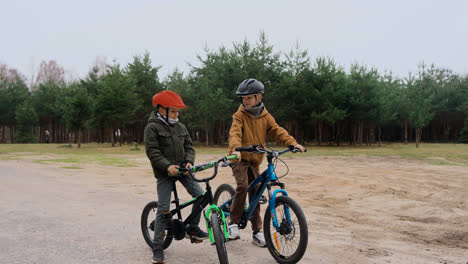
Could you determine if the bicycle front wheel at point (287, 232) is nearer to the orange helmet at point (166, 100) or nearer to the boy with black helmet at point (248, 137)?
the boy with black helmet at point (248, 137)

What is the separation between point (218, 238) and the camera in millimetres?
3453

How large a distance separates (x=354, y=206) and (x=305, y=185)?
2611 mm

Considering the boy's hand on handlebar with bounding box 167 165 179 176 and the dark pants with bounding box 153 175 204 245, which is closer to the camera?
the boy's hand on handlebar with bounding box 167 165 179 176

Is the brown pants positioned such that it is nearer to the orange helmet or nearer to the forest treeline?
the orange helmet

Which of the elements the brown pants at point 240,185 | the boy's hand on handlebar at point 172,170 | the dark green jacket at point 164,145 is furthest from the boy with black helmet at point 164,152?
the brown pants at point 240,185

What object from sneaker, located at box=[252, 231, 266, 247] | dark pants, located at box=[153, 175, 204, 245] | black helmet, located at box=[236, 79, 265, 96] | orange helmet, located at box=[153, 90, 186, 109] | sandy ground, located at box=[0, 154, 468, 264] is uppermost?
black helmet, located at box=[236, 79, 265, 96]

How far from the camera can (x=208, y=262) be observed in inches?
153

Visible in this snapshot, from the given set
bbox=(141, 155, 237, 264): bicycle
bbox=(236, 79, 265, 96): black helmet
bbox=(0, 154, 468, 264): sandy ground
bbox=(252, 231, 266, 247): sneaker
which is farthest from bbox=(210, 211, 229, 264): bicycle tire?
bbox=(236, 79, 265, 96): black helmet

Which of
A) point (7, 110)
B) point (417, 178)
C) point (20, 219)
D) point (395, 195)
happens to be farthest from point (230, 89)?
point (7, 110)

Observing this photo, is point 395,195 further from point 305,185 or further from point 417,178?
point 417,178

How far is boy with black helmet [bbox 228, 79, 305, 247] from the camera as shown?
4133 mm

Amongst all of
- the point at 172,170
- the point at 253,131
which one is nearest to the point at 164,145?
the point at 172,170

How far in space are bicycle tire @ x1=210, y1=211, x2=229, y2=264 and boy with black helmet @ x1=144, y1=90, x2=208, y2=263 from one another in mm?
469

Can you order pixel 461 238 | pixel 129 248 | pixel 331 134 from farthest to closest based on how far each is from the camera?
1. pixel 331 134
2. pixel 461 238
3. pixel 129 248
